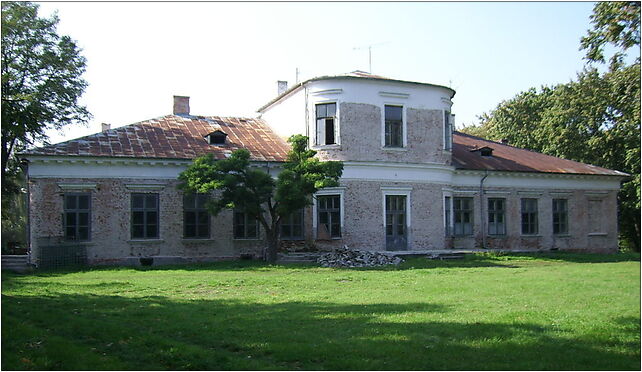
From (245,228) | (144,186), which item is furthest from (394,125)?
(144,186)

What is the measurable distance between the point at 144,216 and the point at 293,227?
5.97 metres

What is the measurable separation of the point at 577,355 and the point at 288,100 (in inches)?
886

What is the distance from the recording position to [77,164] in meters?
23.5

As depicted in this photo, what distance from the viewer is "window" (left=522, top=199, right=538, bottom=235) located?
31.4m

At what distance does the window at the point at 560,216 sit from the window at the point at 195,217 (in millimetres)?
17581

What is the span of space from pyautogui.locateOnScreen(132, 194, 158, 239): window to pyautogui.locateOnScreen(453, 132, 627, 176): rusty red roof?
44.7 feet

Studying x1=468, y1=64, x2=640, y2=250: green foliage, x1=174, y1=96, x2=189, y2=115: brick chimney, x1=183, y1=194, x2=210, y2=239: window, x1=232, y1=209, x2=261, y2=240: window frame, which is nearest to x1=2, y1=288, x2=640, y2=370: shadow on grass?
x1=183, y1=194, x2=210, y2=239: window

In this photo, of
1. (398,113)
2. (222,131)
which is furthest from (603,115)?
(222,131)

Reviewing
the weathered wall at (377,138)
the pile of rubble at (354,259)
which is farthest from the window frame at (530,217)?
the pile of rubble at (354,259)

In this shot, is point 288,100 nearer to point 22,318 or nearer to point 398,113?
point 398,113

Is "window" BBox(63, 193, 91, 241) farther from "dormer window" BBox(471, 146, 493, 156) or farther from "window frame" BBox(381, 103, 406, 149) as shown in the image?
"dormer window" BBox(471, 146, 493, 156)

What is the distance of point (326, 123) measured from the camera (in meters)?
26.5

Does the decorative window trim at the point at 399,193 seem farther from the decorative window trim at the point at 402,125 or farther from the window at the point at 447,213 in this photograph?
the window at the point at 447,213

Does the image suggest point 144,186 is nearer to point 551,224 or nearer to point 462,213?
point 462,213
